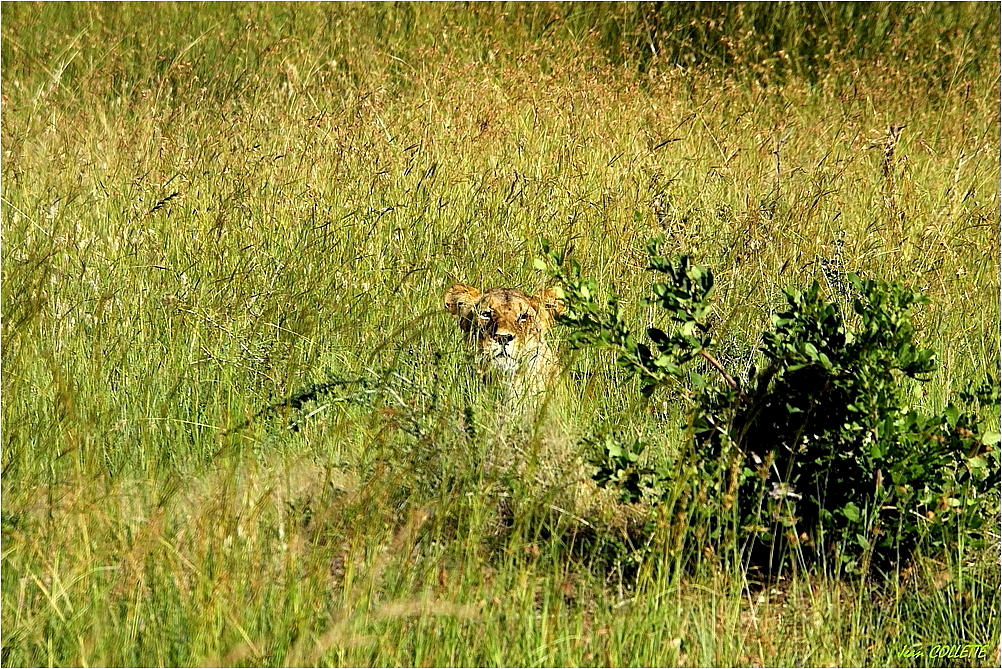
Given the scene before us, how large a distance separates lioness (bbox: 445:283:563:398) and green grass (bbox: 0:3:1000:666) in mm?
114

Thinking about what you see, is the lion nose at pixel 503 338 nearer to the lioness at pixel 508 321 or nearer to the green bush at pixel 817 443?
the lioness at pixel 508 321

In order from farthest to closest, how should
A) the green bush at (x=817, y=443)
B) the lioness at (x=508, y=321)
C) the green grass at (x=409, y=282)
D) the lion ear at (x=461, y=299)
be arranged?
the lion ear at (x=461, y=299), the lioness at (x=508, y=321), the green bush at (x=817, y=443), the green grass at (x=409, y=282)

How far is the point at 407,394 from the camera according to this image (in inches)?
133

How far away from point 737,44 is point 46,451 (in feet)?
18.0

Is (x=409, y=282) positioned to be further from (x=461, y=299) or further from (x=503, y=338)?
(x=503, y=338)

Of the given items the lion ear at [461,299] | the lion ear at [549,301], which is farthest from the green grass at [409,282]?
the lion ear at [549,301]

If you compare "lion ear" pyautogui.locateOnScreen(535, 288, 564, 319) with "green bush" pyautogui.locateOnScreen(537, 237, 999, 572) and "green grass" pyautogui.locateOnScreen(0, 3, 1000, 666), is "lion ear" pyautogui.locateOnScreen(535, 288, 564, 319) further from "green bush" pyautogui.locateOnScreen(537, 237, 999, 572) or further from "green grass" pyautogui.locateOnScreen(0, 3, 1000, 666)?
"green bush" pyautogui.locateOnScreen(537, 237, 999, 572)

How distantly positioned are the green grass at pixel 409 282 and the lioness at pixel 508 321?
114mm

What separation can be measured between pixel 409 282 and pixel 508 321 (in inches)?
19.2

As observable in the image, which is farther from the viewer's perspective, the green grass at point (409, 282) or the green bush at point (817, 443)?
the green bush at point (817, 443)

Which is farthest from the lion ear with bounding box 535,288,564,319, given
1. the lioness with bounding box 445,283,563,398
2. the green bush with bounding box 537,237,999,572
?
the green bush with bounding box 537,237,999,572

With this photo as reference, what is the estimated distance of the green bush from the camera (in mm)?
2609

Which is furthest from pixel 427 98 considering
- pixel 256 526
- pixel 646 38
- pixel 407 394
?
pixel 256 526

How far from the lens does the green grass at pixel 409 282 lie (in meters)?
2.35
